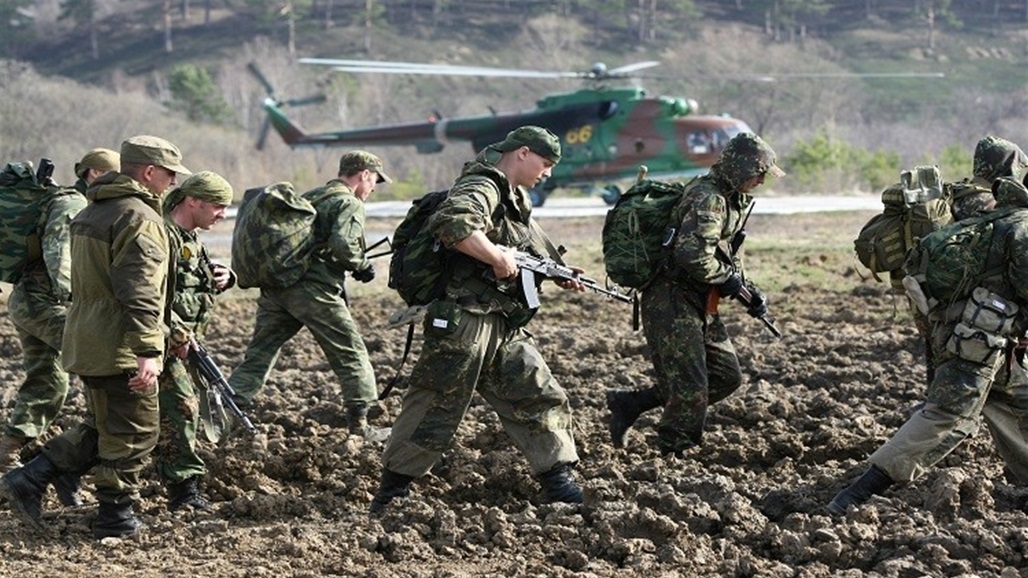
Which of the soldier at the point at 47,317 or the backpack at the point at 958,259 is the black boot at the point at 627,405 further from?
the soldier at the point at 47,317

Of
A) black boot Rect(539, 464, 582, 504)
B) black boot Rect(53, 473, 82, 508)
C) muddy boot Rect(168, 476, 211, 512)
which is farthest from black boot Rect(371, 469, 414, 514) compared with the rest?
black boot Rect(53, 473, 82, 508)

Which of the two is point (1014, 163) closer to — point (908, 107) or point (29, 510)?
point (29, 510)

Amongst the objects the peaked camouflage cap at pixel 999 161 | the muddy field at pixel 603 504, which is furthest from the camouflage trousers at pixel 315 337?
the peaked camouflage cap at pixel 999 161

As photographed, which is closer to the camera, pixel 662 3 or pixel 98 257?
pixel 98 257

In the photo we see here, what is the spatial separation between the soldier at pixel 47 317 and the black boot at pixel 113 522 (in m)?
0.46

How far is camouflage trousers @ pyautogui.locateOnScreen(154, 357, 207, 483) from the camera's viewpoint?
293 inches

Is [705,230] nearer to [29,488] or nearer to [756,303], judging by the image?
[756,303]

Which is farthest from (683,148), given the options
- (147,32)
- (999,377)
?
(147,32)

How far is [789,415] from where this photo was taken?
30.1 feet

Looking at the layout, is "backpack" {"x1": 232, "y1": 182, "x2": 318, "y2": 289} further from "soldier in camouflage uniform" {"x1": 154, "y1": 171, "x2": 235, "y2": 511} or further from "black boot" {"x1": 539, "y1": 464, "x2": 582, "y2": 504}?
"black boot" {"x1": 539, "y1": 464, "x2": 582, "y2": 504}

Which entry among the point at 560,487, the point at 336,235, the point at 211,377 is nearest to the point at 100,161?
the point at 211,377

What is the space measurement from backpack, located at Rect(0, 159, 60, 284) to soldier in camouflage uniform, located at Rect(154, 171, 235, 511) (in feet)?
2.65

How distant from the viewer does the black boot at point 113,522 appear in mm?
6922

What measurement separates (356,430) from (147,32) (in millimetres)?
72146
